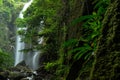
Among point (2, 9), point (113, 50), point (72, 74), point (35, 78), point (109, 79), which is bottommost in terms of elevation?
point (35, 78)

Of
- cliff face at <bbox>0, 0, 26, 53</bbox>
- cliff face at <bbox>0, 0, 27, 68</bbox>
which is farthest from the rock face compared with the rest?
cliff face at <bbox>0, 0, 26, 53</bbox>

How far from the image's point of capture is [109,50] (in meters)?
2.00

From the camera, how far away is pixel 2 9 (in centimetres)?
2870

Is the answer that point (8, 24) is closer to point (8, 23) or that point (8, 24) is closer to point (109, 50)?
point (8, 23)

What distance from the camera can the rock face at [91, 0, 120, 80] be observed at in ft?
6.01

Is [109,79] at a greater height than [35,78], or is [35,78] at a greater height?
[109,79]

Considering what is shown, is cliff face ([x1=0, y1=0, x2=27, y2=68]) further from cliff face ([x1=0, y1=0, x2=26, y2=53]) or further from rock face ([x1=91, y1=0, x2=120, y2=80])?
rock face ([x1=91, y1=0, x2=120, y2=80])

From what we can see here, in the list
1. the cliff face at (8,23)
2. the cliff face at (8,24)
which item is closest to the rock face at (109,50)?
the cliff face at (8,24)

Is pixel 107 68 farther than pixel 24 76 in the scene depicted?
No

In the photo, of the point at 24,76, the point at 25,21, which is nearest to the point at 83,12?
the point at 25,21

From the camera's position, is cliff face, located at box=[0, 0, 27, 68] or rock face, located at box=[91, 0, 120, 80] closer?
rock face, located at box=[91, 0, 120, 80]

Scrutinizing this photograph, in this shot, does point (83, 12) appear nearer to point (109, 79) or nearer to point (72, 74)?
point (72, 74)

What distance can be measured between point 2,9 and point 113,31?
2783 centimetres

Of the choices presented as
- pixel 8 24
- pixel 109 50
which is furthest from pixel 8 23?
pixel 109 50
